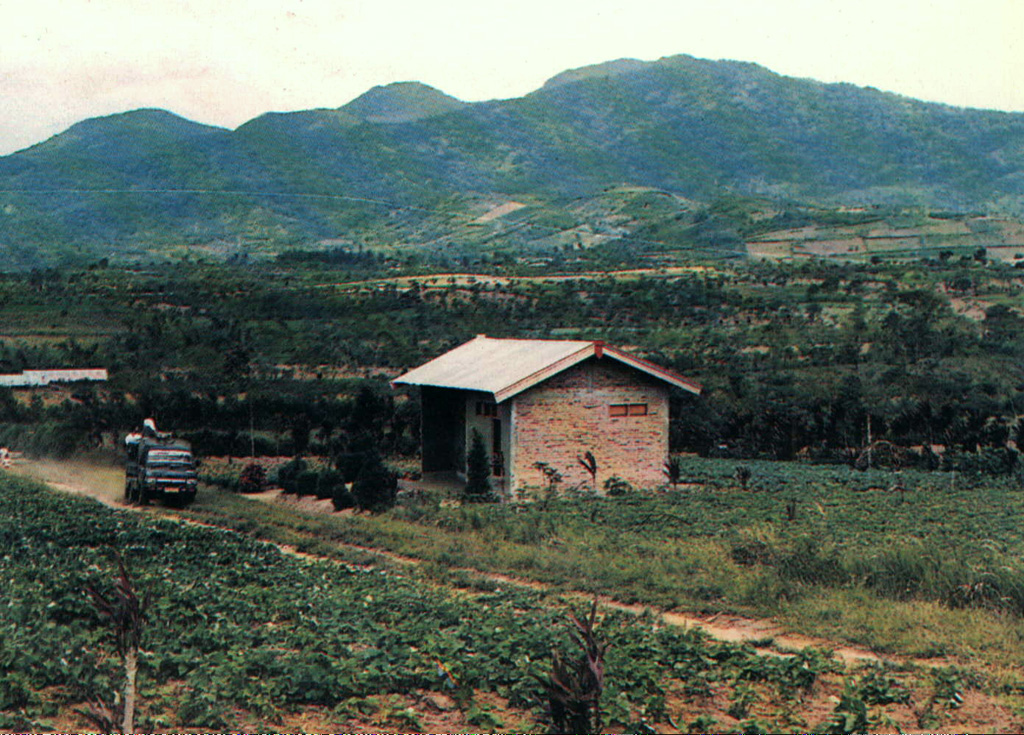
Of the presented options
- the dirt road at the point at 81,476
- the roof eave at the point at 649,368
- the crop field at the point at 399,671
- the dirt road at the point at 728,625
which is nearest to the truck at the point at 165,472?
the dirt road at the point at 728,625

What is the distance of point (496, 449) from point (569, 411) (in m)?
2.18

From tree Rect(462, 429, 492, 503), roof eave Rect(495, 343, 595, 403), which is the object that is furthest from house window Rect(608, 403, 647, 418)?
tree Rect(462, 429, 492, 503)

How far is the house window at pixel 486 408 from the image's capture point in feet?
94.9

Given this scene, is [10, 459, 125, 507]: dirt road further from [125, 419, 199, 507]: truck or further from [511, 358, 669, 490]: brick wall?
[511, 358, 669, 490]: brick wall

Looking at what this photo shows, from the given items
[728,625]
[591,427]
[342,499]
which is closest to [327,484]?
[342,499]

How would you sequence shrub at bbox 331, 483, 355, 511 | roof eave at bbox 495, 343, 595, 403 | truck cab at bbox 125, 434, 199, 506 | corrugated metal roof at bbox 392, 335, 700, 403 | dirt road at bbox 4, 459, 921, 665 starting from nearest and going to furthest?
dirt road at bbox 4, 459, 921, 665 → shrub at bbox 331, 483, 355, 511 → roof eave at bbox 495, 343, 595, 403 → corrugated metal roof at bbox 392, 335, 700, 403 → truck cab at bbox 125, 434, 199, 506

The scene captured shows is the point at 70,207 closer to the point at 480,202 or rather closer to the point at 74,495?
the point at 480,202

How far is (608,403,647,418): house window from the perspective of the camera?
2898 cm

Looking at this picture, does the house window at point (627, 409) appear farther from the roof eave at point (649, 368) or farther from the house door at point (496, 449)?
the house door at point (496, 449)

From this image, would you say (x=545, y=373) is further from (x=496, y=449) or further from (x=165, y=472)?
(x=165, y=472)

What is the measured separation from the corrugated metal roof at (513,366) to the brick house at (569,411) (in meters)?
0.03

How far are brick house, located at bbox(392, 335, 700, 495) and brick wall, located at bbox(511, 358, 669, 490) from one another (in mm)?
24

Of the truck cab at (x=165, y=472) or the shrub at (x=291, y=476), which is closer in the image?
the truck cab at (x=165, y=472)

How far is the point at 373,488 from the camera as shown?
25797 mm
